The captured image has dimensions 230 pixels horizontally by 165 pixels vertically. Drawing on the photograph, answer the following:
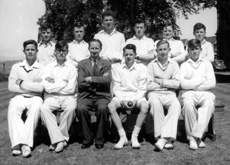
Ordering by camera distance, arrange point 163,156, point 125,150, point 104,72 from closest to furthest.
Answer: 1. point 163,156
2. point 125,150
3. point 104,72

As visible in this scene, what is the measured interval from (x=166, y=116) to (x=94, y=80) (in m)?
1.40

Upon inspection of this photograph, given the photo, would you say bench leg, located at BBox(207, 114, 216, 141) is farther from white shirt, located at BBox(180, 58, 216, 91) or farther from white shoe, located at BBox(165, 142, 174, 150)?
white shoe, located at BBox(165, 142, 174, 150)

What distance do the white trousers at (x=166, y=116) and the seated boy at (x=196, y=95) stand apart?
0.70 feet

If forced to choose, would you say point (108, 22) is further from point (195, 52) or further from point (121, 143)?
point (121, 143)

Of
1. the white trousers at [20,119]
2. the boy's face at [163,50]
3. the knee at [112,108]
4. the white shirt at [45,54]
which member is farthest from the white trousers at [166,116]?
the white shirt at [45,54]

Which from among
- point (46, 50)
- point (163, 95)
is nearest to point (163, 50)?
point (163, 95)

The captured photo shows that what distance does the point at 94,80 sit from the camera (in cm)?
494

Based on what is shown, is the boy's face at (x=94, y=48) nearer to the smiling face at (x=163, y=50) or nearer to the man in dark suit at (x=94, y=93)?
the man in dark suit at (x=94, y=93)

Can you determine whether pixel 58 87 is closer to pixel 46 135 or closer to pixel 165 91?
pixel 46 135

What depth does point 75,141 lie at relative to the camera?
502cm

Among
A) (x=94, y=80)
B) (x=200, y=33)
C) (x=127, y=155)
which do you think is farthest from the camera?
(x=200, y=33)

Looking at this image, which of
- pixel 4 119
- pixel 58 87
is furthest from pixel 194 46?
pixel 4 119

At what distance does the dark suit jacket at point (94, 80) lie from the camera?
16.5 ft

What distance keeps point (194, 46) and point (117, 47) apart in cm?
184
